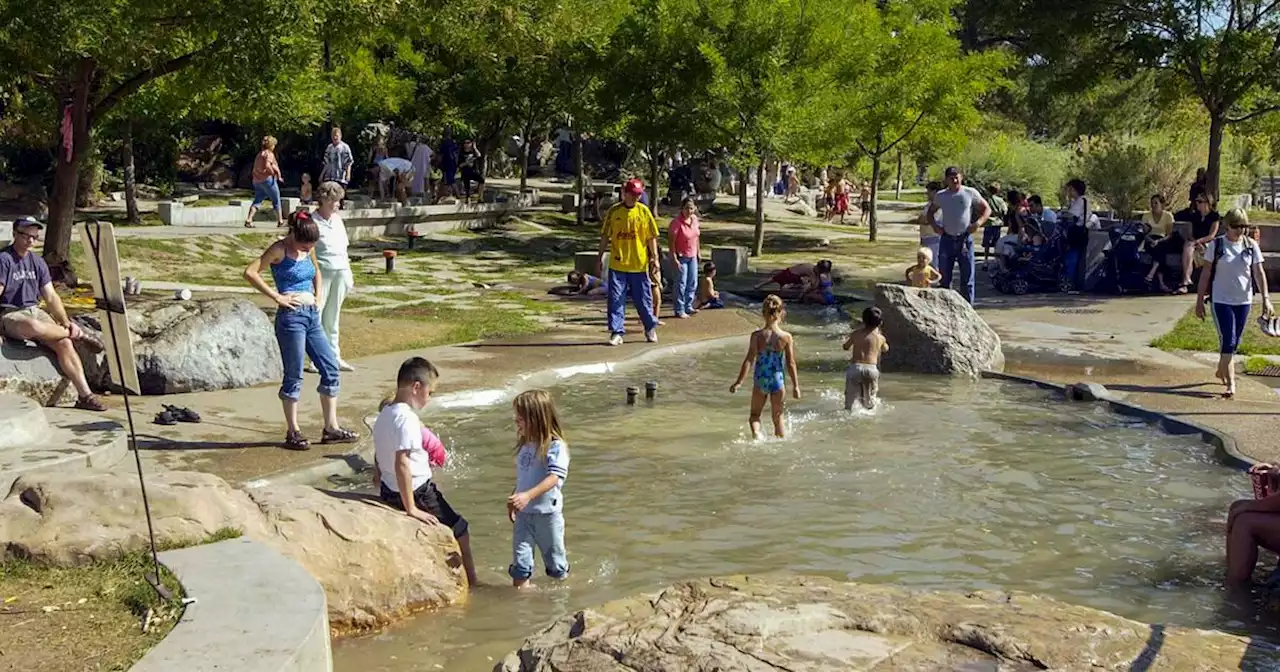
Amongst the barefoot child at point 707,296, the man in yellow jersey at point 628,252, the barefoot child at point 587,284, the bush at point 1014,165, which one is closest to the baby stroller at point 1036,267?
the barefoot child at point 707,296

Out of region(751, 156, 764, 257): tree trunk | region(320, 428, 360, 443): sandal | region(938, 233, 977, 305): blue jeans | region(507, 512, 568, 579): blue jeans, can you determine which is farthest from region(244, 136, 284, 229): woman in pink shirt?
region(507, 512, 568, 579): blue jeans

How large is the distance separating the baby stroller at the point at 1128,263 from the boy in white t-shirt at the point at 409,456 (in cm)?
1535

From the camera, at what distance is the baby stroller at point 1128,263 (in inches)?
812

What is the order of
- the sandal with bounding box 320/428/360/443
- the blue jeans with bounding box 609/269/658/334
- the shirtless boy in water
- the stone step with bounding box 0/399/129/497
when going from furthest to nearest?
the blue jeans with bounding box 609/269/658/334, the shirtless boy in water, the sandal with bounding box 320/428/360/443, the stone step with bounding box 0/399/129/497

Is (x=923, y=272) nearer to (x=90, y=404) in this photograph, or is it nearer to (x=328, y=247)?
(x=328, y=247)

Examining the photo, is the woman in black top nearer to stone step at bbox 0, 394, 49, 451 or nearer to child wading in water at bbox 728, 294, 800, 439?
child wading in water at bbox 728, 294, 800, 439

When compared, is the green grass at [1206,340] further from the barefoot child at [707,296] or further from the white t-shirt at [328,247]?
the white t-shirt at [328,247]

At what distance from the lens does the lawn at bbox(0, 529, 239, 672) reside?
17.5 feet

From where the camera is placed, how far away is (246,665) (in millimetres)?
5035

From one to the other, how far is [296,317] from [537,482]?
3.04m

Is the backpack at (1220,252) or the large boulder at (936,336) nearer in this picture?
the backpack at (1220,252)

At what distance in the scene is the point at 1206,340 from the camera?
52.9ft

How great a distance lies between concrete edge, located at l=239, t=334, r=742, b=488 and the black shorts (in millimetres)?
836

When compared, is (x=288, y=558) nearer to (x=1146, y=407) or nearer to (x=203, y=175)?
(x=1146, y=407)
